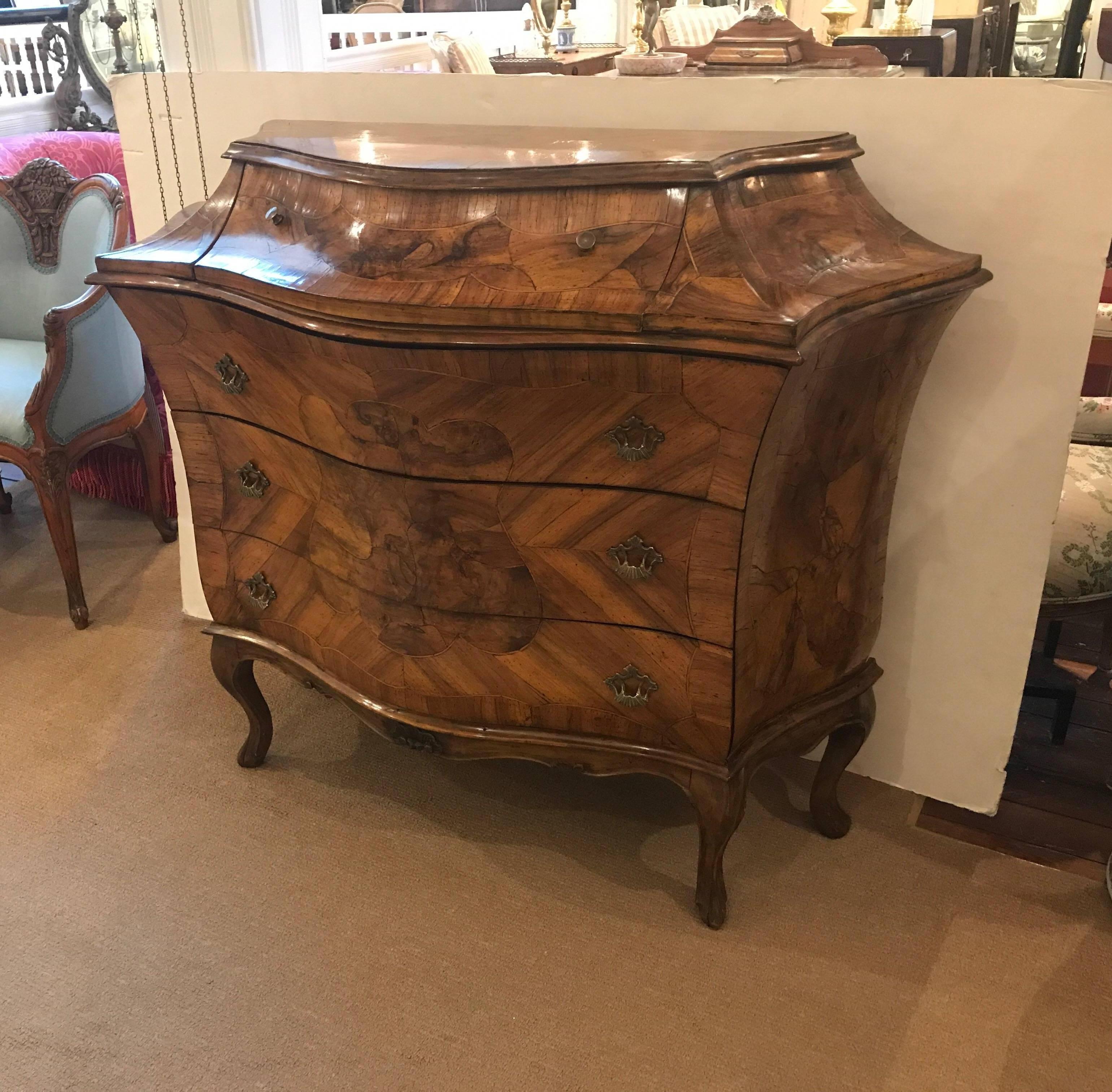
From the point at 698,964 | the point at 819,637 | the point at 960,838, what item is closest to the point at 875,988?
the point at 698,964

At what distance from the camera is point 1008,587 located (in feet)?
5.42

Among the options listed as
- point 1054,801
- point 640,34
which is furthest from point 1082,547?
point 640,34

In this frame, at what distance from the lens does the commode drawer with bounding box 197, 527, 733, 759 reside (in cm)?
138

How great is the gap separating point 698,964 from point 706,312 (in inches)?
38.3

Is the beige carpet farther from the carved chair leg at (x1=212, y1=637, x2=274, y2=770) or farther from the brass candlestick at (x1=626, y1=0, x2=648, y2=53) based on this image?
the brass candlestick at (x1=626, y1=0, x2=648, y2=53)

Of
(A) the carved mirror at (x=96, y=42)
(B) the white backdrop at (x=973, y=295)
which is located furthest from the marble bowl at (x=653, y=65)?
(A) the carved mirror at (x=96, y=42)

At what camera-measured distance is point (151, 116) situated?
2027 mm

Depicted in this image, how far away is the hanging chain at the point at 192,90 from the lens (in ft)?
6.32

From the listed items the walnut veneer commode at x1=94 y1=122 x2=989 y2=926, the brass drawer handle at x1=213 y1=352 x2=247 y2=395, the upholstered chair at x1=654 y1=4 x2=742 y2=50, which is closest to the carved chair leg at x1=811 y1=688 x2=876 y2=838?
the walnut veneer commode at x1=94 y1=122 x2=989 y2=926

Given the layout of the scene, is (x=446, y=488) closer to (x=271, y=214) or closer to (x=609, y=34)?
(x=271, y=214)

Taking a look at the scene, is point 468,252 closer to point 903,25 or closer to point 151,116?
point 151,116

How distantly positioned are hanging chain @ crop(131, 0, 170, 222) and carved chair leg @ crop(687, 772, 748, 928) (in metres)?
1.59

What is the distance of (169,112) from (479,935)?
64.9 inches

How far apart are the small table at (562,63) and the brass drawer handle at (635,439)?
1700mm
